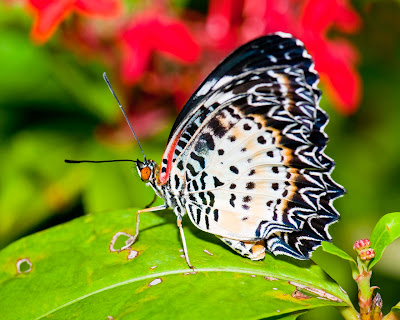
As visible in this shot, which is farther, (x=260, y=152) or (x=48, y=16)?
(x=48, y=16)

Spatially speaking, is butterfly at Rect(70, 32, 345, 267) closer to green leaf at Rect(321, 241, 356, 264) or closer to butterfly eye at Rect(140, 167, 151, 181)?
butterfly eye at Rect(140, 167, 151, 181)

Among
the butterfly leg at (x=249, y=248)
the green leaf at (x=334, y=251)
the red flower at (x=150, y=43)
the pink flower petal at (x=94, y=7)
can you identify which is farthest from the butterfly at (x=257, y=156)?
the pink flower petal at (x=94, y=7)

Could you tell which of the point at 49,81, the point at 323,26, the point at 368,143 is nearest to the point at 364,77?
the point at 368,143

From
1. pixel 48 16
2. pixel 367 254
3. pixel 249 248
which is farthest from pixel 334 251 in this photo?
pixel 48 16

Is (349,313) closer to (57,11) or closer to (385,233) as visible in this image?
(385,233)

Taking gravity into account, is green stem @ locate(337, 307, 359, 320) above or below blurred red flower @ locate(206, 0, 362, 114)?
below

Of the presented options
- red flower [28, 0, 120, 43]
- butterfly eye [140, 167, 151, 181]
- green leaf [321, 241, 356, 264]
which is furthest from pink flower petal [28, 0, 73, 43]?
green leaf [321, 241, 356, 264]
